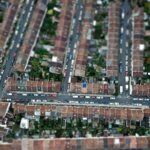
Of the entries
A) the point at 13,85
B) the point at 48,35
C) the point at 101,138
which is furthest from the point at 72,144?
the point at 48,35

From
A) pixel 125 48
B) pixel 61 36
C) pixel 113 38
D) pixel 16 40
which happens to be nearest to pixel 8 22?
pixel 16 40

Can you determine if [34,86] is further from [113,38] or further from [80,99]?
[113,38]

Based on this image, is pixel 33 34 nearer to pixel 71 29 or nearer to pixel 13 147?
pixel 71 29

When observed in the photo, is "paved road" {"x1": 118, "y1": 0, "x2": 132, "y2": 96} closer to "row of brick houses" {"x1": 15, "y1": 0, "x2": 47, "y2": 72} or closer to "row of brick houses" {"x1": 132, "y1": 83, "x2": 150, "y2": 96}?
"row of brick houses" {"x1": 132, "y1": 83, "x2": 150, "y2": 96}

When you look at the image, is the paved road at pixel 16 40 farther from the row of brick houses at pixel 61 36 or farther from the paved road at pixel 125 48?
the paved road at pixel 125 48

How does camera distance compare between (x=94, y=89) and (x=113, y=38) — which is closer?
(x=94, y=89)

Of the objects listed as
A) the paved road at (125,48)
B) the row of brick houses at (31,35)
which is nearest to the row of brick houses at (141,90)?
the paved road at (125,48)
